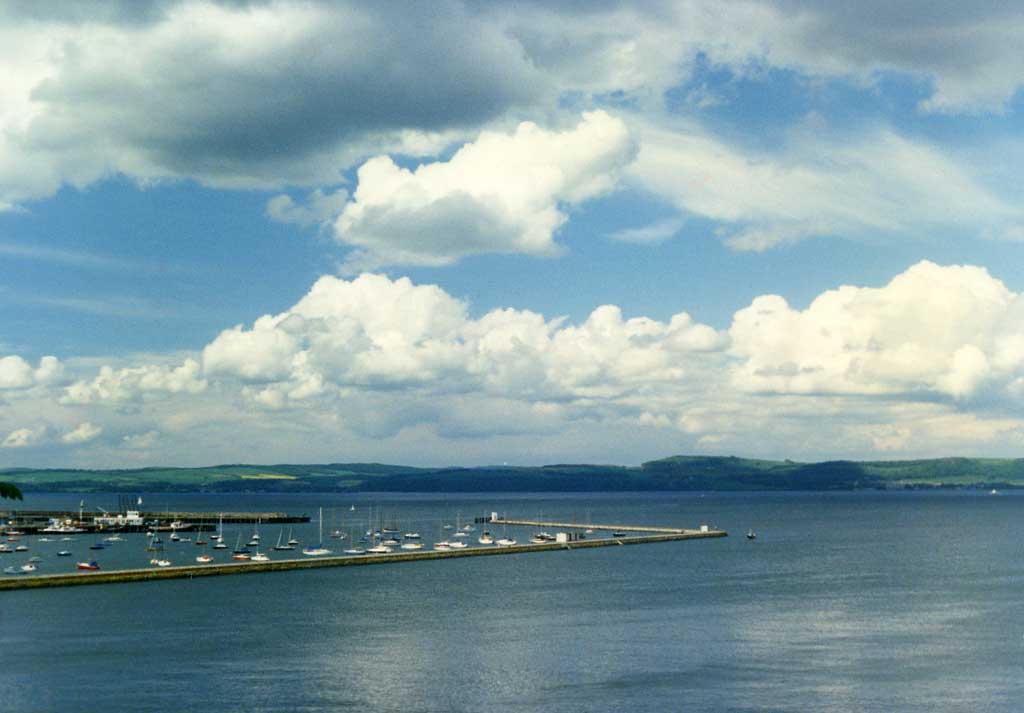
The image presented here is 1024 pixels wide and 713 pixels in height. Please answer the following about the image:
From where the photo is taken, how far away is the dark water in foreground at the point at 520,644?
7606 centimetres

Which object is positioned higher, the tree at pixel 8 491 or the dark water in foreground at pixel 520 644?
the tree at pixel 8 491

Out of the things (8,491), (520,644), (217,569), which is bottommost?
(520,644)

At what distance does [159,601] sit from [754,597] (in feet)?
239

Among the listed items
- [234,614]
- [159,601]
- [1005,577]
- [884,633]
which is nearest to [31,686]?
[234,614]

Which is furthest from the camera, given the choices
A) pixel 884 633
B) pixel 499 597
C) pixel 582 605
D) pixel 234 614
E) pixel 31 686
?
pixel 499 597

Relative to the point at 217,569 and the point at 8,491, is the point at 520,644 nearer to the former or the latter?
the point at 8,491

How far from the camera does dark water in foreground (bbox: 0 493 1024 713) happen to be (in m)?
76.1

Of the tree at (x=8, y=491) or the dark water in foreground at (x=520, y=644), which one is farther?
the dark water in foreground at (x=520, y=644)

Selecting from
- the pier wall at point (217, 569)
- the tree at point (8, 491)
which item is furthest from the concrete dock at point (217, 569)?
the tree at point (8, 491)

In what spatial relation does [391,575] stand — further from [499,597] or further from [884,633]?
[884,633]

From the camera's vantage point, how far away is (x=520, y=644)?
319 feet

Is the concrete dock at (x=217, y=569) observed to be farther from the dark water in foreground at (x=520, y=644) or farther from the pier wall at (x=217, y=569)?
the dark water in foreground at (x=520, y=644)

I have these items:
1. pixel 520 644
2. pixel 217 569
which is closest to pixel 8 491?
pixel 520 644

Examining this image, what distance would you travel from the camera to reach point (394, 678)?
272 ft
